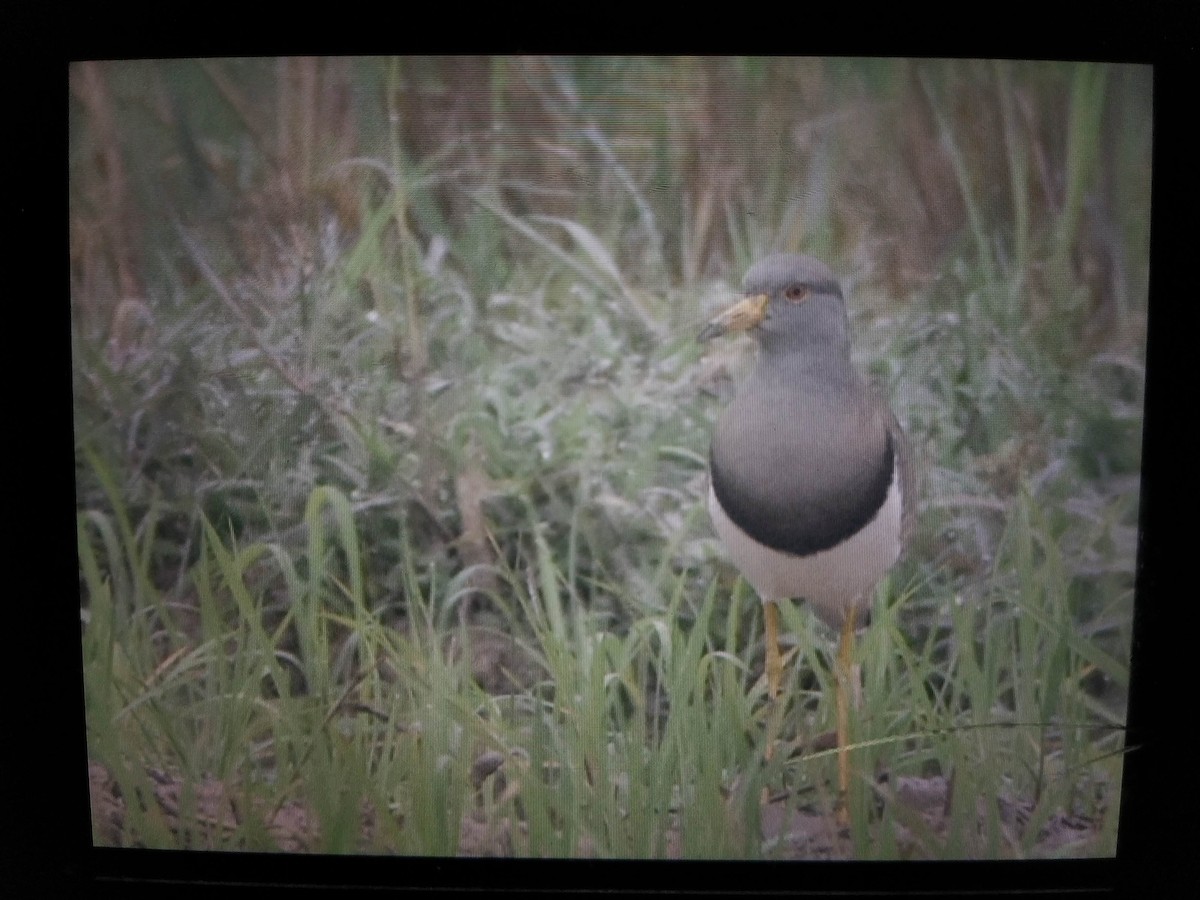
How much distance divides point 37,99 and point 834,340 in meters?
0.91

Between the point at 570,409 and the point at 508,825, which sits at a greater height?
the point at 570,409

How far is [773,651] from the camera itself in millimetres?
1241

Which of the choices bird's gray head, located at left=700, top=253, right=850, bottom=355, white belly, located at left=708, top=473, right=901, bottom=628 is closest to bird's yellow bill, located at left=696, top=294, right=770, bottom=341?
bird's gray head, located at left=700, top=253, right=850, bottom=355

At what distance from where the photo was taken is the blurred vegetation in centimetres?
121

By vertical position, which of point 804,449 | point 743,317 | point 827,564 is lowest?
point 827,564

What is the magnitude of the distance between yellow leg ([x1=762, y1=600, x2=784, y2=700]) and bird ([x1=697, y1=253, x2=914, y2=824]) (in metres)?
A: 0.04

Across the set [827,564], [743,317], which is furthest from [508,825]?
[743,317]

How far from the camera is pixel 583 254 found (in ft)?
4.02

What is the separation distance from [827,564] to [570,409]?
0.32m

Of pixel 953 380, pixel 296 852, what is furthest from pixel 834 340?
pixel 296 852

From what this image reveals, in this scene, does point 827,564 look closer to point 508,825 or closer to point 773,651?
point 773,651

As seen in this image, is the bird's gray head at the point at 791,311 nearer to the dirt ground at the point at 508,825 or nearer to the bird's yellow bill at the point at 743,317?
the bird's yellow bill at the point at 743,317

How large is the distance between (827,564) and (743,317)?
0.92ft

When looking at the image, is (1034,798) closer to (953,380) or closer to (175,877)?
(953,380)
